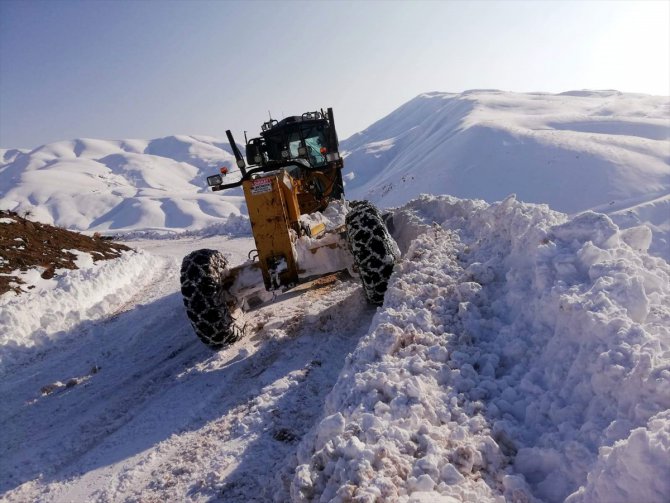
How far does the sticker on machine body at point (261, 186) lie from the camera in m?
5.75

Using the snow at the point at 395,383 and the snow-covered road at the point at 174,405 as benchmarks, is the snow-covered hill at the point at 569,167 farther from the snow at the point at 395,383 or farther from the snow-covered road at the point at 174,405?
the snow-covered road at the point at 174,405

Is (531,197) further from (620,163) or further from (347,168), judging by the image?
(347,168)

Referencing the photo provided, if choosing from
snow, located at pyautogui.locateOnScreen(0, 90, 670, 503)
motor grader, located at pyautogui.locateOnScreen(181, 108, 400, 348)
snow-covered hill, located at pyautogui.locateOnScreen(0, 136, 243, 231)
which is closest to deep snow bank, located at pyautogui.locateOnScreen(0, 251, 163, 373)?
snow, located at pyautogui.locateOnScreen(0, 90, 670, 503)

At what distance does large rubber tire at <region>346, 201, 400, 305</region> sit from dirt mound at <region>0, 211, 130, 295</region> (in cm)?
694

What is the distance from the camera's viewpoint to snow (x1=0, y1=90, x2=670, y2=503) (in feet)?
7.95

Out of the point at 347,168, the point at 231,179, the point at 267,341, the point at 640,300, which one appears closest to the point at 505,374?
the point at 640,300

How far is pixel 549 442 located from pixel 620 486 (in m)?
A: 0.65

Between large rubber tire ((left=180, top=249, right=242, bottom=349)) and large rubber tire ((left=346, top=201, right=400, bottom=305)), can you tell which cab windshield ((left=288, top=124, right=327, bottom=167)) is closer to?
large rubber tire ((left=346, top=201, right=400, bottom=305))

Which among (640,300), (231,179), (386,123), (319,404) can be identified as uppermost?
(386,123)

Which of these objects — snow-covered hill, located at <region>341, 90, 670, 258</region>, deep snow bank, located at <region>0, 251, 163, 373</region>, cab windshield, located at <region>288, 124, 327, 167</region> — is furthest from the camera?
snow-covered hill, located at <region>341, 90, 670, 258</region>

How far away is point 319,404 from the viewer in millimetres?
4117

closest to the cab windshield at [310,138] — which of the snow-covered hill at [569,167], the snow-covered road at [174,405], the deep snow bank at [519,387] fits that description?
the snow-covered road at [174,405]

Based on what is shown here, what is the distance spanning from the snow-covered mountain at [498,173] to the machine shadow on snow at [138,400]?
9181 mm

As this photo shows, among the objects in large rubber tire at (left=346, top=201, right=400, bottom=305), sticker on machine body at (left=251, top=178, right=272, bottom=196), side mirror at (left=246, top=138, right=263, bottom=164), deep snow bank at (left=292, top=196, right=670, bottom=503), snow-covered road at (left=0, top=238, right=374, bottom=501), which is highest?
side mirror at (left=246, top=138, right=263, bottom=164)
